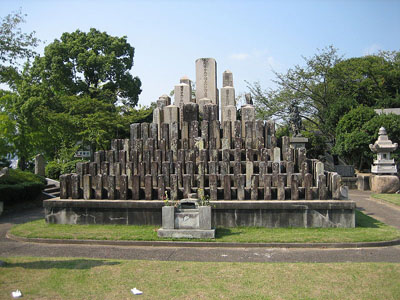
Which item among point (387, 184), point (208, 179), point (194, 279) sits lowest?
point (194, 279)

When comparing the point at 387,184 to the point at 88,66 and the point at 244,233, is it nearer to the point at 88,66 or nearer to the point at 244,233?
the point at 244,233

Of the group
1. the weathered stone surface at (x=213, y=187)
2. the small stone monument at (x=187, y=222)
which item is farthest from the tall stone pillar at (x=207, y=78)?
the small stone monument at (x=187, y=222)

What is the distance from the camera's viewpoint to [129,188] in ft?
42.4

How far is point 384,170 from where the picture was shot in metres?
23.3

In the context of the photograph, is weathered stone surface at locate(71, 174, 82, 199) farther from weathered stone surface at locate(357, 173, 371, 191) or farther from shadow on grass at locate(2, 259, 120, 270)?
weathered stone surface at locate(357, 173, 371, 191)

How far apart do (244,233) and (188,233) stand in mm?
1755

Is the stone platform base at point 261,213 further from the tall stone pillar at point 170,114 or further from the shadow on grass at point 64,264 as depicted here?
the tall stone pillar at point 170,114

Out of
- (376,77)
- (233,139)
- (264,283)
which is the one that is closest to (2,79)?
(233,139)

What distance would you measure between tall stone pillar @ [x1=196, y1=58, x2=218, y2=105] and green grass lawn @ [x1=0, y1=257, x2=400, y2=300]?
9189 millimetres

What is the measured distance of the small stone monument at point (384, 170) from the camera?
22.8 m

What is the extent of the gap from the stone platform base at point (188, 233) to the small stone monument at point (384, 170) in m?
16.4

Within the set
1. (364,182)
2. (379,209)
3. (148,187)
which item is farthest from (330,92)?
(148,187)

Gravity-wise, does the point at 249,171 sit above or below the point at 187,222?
above

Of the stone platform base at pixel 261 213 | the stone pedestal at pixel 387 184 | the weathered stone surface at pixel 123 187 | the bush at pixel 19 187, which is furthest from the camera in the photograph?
the stone pedestal at pixel 387 184
